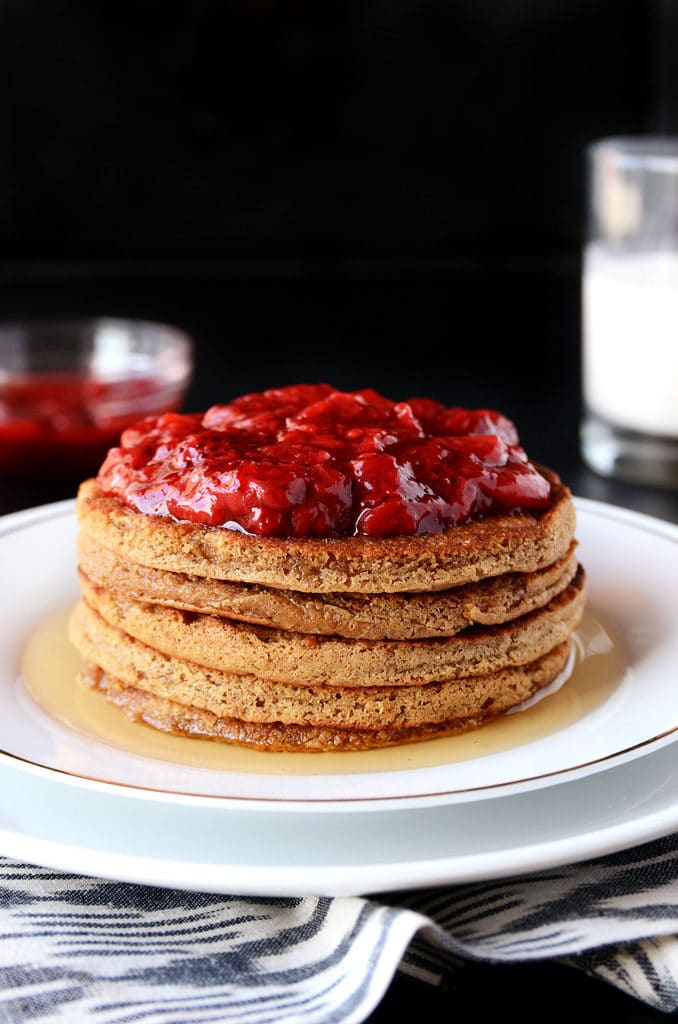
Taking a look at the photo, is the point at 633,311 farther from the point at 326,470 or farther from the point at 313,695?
the point at 313,695

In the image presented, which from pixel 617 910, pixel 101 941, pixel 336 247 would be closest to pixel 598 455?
pixel 617 910

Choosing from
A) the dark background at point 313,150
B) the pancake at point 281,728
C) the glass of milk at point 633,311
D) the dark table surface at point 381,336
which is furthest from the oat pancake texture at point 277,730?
the dark background at point 313,150

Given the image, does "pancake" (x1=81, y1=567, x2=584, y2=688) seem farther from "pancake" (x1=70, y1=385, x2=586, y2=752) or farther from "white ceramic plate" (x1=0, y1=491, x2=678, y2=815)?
"white ceramic plate" (x1=0, y1=491, x2=678, y2=815)

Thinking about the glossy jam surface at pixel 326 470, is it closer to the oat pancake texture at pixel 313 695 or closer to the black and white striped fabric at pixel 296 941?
the oat pancake texture at pixel 313 695

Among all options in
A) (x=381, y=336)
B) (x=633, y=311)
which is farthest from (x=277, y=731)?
(x=381, y=336)

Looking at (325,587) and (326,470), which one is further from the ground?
(326,470)

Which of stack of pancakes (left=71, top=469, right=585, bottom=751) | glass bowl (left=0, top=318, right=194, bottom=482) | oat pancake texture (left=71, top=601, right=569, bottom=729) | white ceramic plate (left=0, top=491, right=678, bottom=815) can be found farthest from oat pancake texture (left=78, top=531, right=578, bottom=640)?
glass bowl (left=0, top=318, right=194, bottom=482)
